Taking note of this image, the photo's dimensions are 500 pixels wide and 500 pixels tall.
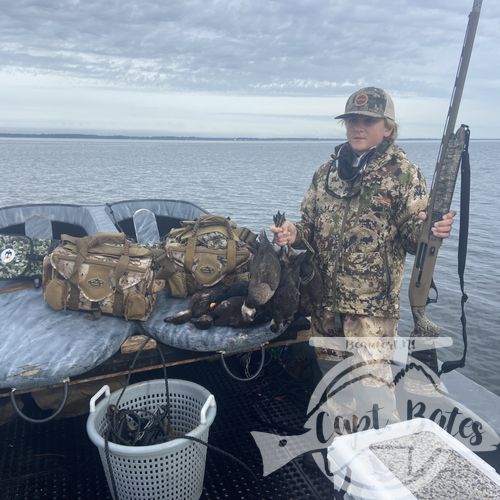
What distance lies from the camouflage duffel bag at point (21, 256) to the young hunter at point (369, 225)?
2944mm

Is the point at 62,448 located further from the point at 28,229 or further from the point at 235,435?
the point at 28,229

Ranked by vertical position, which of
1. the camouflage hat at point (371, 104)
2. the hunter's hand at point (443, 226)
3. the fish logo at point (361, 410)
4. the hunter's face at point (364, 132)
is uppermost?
the camouflage hat at point (371, 104)

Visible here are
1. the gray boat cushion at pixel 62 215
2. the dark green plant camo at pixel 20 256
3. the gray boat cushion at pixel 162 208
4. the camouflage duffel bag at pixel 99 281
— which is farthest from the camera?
the gray boat cushion at pixel 162 208

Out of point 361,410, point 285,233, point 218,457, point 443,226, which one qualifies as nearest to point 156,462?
point 218,457

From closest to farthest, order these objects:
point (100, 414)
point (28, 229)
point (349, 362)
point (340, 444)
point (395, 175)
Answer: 1. point (340, 444)
2. point (100, 414)
3. point (395, 175)
4. point (349, 362)
5. point (28, 229)

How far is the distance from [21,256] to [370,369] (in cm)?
395

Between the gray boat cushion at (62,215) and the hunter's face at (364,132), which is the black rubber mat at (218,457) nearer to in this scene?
the hunter's face at (364,132)

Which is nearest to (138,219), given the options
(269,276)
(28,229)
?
(28,229)

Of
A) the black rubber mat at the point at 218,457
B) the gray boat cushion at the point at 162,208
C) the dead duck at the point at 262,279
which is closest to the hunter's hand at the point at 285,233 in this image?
the dead duck at the point at 262,279

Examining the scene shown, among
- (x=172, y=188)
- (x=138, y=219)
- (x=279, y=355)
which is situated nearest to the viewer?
(x=279, y=355)

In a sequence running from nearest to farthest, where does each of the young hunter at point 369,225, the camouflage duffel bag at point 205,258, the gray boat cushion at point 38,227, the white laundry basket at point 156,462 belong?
the white laundry basket at point 156,462 < the young hunter at point 369,225 < the camouflage duffel bag at point 205,258 < the gray boat cushion at point 38,227

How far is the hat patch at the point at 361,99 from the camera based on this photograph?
3.59 metres

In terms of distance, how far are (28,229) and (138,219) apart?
166cm

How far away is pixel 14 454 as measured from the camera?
150 inches
